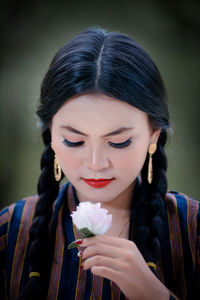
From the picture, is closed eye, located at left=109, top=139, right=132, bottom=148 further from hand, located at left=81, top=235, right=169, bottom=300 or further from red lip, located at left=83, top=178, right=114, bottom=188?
hand, located at left=81, top=235, right=169, bottom=300

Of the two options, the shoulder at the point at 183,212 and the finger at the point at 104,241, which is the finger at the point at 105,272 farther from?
the shoulder at the point at 183,212

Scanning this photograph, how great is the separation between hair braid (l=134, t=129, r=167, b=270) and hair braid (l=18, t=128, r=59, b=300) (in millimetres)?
303

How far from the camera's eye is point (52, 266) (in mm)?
1343

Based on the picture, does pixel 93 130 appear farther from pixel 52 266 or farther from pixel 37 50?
pixel 37 50

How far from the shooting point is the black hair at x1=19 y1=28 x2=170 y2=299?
47.2 inches

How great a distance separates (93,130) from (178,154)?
1.16 metres

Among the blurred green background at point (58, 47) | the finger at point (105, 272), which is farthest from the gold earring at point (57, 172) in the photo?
the blurred green background at point (58, 47)

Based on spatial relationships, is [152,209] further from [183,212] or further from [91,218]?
[91,218]

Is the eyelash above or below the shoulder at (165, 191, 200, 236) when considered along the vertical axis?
above

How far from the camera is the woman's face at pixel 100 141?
3.82ft

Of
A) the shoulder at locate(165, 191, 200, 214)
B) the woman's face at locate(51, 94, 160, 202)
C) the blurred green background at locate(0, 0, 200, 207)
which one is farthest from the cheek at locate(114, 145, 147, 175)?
the blurred green background at locate(0, 0, 200, 207)

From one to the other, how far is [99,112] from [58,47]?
0.98 meters

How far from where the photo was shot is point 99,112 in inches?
45.7

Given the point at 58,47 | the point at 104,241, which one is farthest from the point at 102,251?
the point at 58,47
